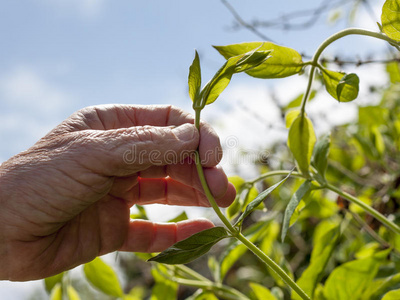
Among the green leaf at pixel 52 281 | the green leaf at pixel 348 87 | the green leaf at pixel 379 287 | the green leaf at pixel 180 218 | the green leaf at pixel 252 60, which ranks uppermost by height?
the green leaf at pixel 252 60

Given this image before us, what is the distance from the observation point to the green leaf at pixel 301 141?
0.88 m

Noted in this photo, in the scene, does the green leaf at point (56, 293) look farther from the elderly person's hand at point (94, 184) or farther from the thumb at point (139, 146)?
the thumb at point (139, 146)

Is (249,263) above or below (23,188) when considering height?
below

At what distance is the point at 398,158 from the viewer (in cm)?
158

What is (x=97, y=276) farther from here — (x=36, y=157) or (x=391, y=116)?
(x=391, y=116)

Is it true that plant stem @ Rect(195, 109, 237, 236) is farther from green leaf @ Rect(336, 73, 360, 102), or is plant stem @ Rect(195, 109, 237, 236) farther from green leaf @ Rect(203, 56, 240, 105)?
green leaf @ Rect(336, 73, 360, 102)

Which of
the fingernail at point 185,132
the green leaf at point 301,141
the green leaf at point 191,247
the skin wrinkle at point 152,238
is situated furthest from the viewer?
the skin wrinkle at point 152,238

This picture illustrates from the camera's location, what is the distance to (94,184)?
2.64 feet

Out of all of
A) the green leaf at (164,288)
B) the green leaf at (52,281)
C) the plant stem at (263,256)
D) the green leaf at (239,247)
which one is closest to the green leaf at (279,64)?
the plant stem at (263,256)

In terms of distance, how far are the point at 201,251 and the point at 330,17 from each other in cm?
147

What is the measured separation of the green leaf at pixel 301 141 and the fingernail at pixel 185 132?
255 millimetres

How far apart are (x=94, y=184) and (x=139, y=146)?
5.4 inches

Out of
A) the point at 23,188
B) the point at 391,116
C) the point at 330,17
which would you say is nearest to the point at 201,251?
the point at 23,188

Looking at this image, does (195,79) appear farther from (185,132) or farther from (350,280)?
(350,280)
